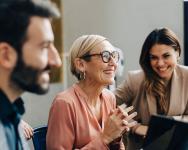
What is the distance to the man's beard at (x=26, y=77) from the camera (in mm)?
1153

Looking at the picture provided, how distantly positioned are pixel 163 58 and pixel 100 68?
500mm

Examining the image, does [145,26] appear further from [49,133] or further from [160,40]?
[49,133]

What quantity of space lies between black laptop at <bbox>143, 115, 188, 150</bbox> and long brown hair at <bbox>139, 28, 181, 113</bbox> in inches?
30.7

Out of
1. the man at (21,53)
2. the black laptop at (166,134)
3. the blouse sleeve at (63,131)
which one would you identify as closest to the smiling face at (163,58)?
the blouse sleeve at (63,131)

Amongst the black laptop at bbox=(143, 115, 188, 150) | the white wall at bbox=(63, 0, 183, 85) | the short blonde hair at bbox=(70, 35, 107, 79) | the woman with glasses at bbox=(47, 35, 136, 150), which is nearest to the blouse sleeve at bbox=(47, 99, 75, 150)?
the woman with glasses at bbox=(47, 35, 136, 150)

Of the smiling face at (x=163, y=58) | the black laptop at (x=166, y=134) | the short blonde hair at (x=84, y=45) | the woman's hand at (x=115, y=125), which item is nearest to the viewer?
the black laptop at (x=166, y=134)

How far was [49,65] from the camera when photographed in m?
1.21

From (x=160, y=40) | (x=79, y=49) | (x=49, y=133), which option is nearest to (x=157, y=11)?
(x=160, y=40)

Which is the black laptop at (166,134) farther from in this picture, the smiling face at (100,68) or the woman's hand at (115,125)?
the smiling face at (100,68)

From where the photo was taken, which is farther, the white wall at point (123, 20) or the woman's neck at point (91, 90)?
the white wall at point (123, 20)

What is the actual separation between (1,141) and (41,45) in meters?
0.33

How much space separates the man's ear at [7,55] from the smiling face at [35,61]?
0.7 inches

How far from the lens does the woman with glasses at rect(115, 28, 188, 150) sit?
218 centimetres

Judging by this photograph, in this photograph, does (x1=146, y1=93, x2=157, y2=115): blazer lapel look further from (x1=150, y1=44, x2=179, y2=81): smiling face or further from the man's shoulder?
the man's shoulder
